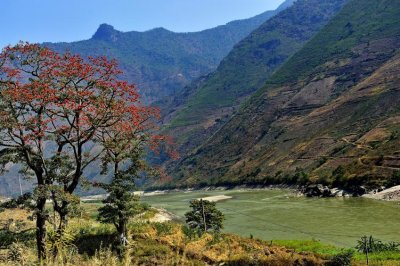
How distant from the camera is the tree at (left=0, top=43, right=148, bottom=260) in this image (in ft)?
62.8

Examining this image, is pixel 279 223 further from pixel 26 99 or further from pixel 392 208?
pixel 26 99

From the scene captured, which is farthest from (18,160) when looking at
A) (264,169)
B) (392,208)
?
(264,169)

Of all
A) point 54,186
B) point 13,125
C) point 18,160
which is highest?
point 13,125

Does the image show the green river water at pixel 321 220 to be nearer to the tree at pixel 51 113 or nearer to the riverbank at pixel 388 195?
the riverbank at pixel 388 195

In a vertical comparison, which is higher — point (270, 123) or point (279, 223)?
point (270, 123)

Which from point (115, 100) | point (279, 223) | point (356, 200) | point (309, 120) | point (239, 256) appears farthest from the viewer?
point (309, 120)

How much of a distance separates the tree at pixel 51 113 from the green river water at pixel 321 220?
90.1ft

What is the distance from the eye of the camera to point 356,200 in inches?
A: 2837

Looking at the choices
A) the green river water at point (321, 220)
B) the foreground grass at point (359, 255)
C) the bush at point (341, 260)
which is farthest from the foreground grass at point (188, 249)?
the green river water at point (321, 220)

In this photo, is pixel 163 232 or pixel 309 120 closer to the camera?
pixel 163 232

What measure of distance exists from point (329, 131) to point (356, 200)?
65.3 m

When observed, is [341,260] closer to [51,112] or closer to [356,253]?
[356,253]

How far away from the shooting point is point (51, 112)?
66.0 feet

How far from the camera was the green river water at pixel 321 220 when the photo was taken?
148 ft
